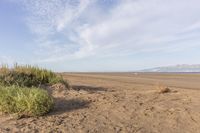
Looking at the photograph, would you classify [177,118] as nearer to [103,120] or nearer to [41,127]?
[103,120]

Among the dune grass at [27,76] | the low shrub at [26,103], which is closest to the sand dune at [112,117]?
the low shrub at [26,103]

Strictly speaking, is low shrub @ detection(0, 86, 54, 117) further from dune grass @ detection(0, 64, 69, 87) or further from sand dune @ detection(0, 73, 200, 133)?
dune grass @ detection(0, 64, 69, 87)

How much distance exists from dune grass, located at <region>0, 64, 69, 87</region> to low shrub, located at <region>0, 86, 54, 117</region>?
3.70m

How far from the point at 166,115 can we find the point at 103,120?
1.71 meters

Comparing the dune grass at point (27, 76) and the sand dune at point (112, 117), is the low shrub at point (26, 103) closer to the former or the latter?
the sand dune at point (112, 117)

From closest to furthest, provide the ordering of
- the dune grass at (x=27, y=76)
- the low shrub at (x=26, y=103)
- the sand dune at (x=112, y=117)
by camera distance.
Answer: the sand dune at (x=112, y=117) < the low shrub at (x=26, y=103) < the dune grass at (x=27, y=76)

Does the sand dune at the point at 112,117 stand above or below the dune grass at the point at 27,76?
below

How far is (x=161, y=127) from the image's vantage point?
25.3 ft

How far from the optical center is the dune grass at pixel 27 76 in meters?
12.6

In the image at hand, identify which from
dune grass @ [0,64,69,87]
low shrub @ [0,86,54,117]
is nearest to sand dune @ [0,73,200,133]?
low shrub @ [0,86,54,117]

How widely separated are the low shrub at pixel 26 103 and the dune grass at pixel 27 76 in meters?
3.70

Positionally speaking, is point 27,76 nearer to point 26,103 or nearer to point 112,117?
point 26,103

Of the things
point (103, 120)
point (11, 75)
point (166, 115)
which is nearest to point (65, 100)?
point (103, 120)

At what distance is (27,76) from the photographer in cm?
1405
